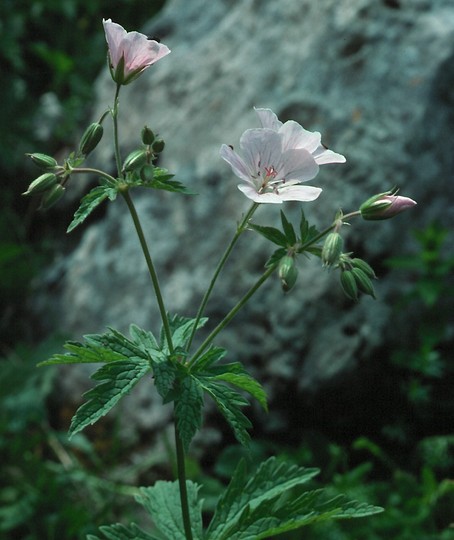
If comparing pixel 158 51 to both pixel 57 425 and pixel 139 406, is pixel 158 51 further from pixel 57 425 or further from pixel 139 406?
pixel 57 425

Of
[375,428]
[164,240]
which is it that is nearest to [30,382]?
[164,240]

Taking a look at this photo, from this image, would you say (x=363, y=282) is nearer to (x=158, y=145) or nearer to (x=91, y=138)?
(x=158, y=145)

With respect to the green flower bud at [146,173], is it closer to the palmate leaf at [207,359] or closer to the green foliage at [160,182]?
the green foliage at [160,182]

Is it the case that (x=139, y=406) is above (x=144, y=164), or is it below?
below

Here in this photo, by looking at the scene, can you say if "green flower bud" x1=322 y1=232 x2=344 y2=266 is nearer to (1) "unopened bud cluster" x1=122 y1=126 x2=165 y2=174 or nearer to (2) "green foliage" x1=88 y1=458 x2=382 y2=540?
(1) "unopened bud cluster" x1=122 y1=126 x2=165 y2=174

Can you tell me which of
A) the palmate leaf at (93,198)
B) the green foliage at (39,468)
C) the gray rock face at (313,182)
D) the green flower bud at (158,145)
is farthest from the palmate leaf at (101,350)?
the gray rock face at (313,182)

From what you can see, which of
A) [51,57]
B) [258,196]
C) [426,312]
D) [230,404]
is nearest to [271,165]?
[258,196]

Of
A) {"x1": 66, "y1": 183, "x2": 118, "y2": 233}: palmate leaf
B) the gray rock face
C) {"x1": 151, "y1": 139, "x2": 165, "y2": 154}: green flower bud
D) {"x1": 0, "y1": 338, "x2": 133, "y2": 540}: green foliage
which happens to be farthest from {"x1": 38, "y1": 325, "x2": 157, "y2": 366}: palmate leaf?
the gray rock face
